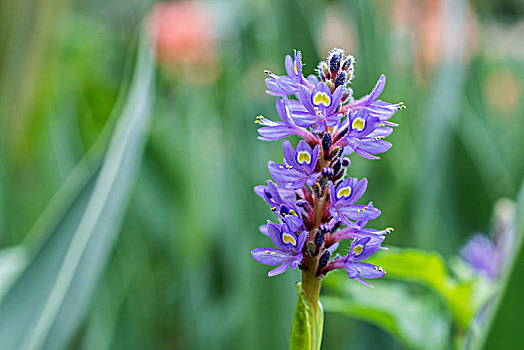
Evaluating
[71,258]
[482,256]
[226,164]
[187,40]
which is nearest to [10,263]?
[71,258]

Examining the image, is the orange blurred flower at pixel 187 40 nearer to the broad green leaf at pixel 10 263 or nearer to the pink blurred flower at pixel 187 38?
the pink blurred flower at pixel 187 38

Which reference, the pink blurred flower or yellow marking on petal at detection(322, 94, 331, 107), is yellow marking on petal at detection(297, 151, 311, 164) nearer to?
yellow marking on petal at detection(322, 94, 331, 107)

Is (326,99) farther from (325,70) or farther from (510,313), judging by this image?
(510,313)

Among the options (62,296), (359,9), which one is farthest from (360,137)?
(359,9)

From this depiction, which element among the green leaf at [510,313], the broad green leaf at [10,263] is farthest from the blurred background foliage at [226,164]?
the green leaf at [510,313]

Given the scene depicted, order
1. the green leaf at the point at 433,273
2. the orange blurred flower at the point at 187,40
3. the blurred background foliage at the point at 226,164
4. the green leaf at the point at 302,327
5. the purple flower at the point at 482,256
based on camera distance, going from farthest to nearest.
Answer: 1. the orange blurred flower at the point at 187,40
2. the blurred background foliage at the point at 226,164
3. the purple flower at the point at 482,256
4. the green leaf at the point at 433,273
5. the green leaf at the point at 302,327

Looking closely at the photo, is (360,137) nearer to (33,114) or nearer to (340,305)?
(340,305)
